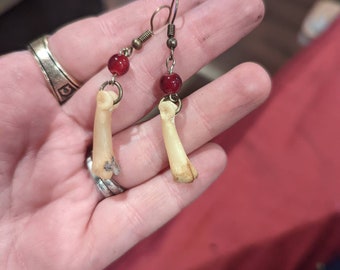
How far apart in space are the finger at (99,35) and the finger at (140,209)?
33 centimetres

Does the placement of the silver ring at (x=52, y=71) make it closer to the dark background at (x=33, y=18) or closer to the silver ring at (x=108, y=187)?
the silver ring at (x=108, y=187)

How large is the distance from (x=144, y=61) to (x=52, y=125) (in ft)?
0.91

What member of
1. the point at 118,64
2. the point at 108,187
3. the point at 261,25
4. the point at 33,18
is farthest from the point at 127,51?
the point at 261,25

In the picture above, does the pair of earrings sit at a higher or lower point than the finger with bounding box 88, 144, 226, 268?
higher

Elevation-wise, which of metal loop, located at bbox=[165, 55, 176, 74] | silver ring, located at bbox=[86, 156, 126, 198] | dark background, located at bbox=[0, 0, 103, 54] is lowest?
silver ring, located at bbox=[86, 156, 126, 198]

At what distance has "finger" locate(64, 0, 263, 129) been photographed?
2.85ft

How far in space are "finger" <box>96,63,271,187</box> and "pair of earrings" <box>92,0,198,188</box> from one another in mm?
49

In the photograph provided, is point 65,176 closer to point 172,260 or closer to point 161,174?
point 161,174

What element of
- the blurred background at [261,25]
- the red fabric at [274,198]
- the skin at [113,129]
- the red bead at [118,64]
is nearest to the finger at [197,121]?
the skin at [113,129]

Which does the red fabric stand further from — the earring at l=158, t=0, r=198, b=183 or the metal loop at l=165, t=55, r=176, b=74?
the metal loop at l=165, t=55, r=176, b=74

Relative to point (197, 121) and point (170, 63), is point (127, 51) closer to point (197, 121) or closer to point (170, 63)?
point (170, 63)

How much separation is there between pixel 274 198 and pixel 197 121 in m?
0.55

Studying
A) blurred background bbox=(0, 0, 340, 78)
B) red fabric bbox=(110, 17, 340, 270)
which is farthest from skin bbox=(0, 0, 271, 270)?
blurred background bbox=(0, 0, 340, 78)

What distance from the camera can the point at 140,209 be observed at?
0.91m
